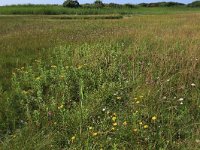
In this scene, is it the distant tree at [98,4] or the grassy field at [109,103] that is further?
the distant tree at [98,4]

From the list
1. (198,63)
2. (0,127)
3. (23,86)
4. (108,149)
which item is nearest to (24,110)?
(0,127)

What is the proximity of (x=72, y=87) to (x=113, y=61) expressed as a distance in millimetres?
1526

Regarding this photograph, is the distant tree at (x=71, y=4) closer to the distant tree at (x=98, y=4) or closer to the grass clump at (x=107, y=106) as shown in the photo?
the distant tree at (x=98, y=4)

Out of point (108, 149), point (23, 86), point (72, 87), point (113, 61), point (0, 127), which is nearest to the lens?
point (108, 149)

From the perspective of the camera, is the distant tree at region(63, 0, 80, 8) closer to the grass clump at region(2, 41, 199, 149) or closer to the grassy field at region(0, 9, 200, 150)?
the grassy field at region(0, 9, 200, 150)

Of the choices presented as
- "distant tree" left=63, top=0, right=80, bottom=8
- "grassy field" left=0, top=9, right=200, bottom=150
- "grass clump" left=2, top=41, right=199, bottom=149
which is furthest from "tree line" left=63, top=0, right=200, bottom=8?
"grass clump" left=2, top=41, right=199, bottom=149

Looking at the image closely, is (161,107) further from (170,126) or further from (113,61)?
(113,61)

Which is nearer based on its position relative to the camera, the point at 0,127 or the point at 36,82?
the point at 0,127

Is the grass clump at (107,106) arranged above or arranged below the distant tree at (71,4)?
above

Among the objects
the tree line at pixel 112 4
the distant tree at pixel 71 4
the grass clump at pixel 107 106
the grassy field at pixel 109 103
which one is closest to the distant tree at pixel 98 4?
the tree line at pixel 112 4

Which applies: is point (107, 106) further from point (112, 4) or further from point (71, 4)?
point (112, 4)

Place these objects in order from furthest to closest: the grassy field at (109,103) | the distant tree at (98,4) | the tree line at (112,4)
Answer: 1. the distant tree at (98,4)
2. the tree line at (112,4)
3. the grassy field at (109,103)

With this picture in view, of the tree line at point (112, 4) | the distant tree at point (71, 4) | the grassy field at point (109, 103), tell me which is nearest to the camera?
the grassy field at point (109, 103)

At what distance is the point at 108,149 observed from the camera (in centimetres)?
530
